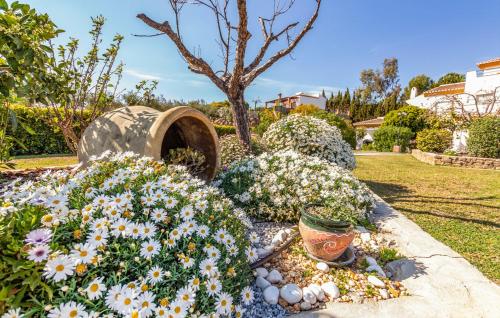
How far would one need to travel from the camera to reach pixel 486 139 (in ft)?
35.4

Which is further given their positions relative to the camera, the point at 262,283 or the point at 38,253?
the point at 262,283

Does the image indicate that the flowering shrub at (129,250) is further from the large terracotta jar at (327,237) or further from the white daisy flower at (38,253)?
the large terracotta jar at (327,237)

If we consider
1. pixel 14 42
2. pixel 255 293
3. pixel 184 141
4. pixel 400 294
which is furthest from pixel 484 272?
pixel 14 42

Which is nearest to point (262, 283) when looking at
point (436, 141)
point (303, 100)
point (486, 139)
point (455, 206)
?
point (455, 206)

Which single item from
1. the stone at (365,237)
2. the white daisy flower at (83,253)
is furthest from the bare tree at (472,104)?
the white daisy flower at (83,253)

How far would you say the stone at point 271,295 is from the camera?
194 cm

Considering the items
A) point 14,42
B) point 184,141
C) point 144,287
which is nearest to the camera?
point 144,287

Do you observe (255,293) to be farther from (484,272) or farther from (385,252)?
(484,272)

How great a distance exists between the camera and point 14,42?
1791 millimetres

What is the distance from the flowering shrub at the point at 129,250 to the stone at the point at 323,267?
839 mm

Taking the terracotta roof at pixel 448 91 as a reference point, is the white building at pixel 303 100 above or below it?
above

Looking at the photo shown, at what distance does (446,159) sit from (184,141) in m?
11.3

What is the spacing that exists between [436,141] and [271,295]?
53.4ft

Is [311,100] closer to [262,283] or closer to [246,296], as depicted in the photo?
[262,283]
